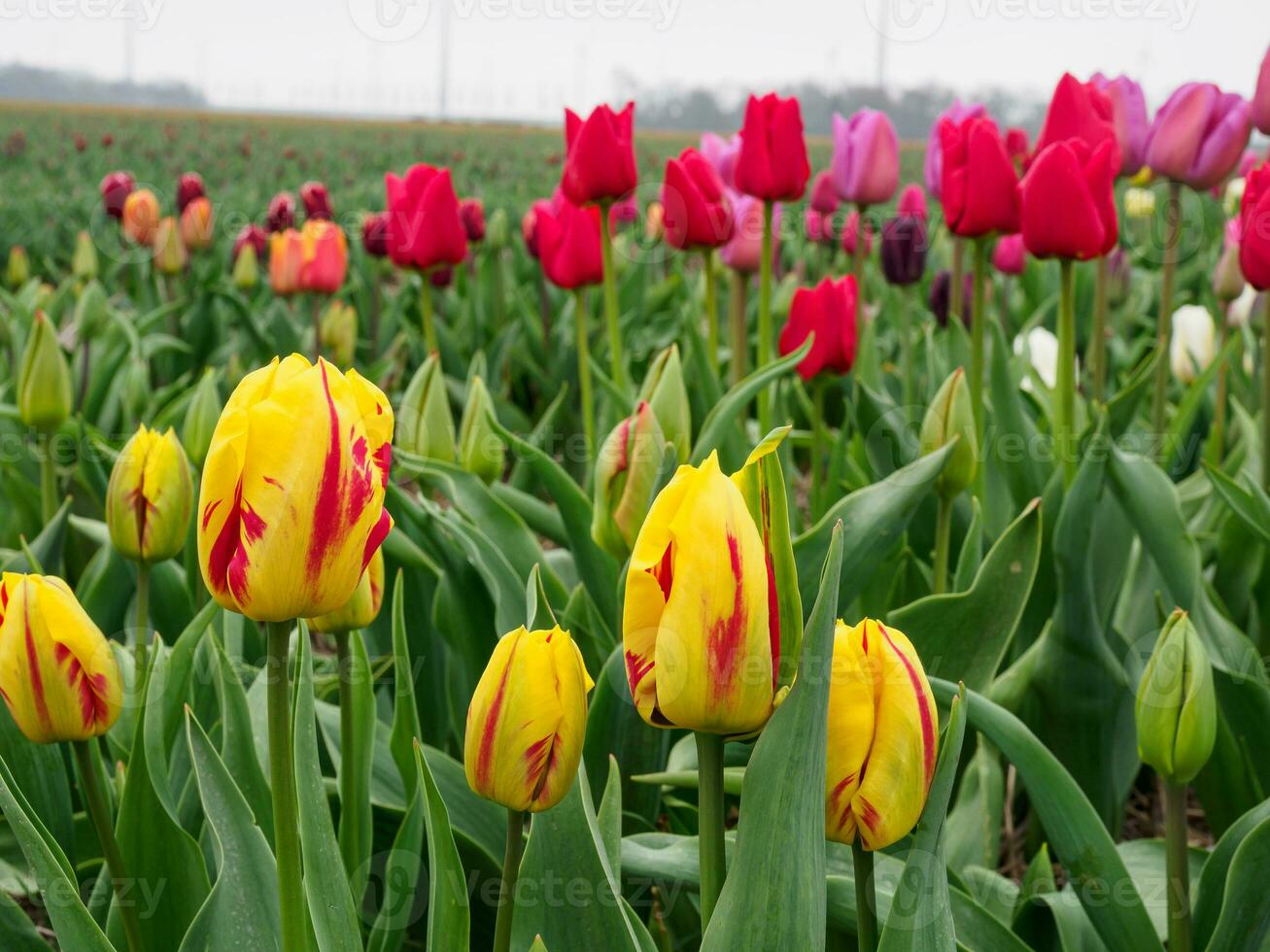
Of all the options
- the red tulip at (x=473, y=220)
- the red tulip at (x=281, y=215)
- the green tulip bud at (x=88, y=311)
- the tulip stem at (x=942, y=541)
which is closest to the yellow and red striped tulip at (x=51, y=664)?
the tulip stem at (x=942, y=541)

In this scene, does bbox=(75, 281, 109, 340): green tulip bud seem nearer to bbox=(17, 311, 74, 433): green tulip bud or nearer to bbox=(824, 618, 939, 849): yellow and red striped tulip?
bbox=(17, 311, 74, 433): green tulip bud

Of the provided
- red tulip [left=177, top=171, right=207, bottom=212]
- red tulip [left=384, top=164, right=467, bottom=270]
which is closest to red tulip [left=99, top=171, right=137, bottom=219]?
red tulip [left=177, top=171, right=207, bottom=212]

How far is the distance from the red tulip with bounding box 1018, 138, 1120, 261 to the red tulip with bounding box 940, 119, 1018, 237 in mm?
56

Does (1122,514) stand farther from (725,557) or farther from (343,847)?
(725,557)

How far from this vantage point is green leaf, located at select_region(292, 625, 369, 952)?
2.76 ft

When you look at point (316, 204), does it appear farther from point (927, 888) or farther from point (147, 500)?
point (927, 888)

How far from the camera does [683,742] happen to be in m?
1.32

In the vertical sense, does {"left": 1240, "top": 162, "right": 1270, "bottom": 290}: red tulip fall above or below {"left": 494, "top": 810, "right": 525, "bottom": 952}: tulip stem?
above

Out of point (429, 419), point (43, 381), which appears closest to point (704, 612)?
point (429, 419)

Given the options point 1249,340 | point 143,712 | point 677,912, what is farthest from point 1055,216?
point 1249,340

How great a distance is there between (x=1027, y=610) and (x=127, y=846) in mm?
1095

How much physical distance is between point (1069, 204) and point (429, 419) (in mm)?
877

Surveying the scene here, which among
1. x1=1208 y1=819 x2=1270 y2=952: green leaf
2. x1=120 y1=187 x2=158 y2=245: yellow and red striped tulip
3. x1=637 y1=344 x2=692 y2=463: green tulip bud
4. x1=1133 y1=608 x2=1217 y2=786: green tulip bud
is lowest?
x1=1208 y1=819 x2=1270 y2=952: green leaf

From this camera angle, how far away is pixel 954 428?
1.52 metres
